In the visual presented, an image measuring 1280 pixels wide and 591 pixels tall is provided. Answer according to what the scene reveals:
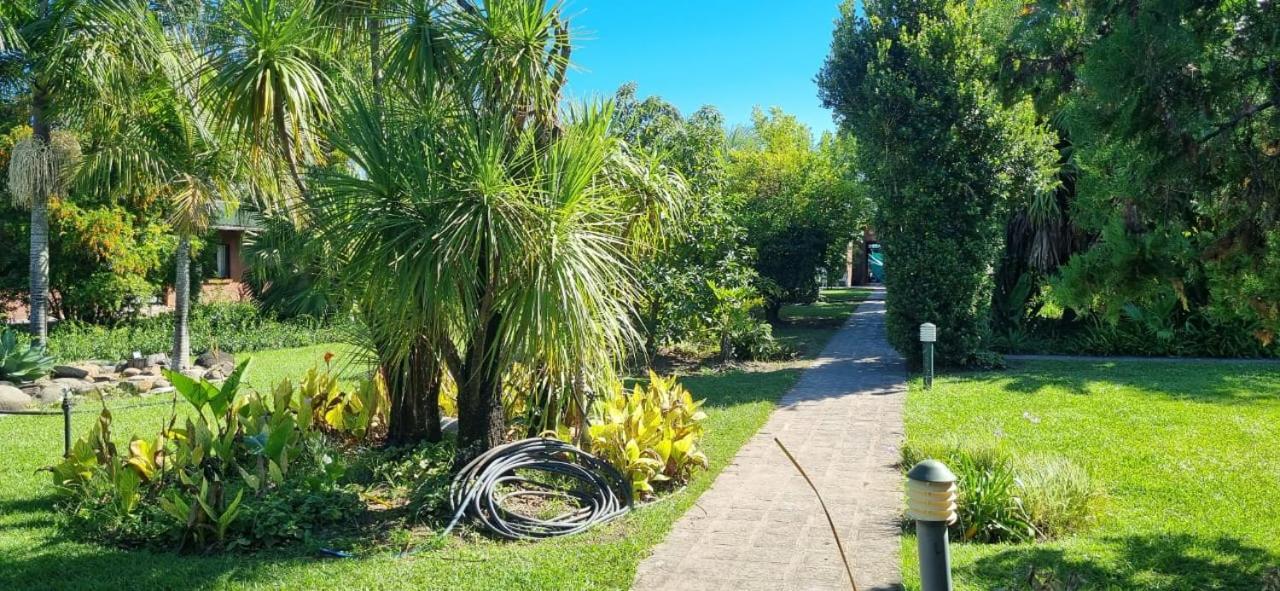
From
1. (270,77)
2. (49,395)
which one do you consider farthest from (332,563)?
(49,395)

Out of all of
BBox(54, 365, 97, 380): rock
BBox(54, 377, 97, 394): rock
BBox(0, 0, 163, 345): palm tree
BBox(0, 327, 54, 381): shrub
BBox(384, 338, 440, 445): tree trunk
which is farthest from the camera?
BBox(54, 365, 97, 380): rock

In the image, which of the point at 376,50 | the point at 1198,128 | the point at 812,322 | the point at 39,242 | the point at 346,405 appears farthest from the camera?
the point at 812,322

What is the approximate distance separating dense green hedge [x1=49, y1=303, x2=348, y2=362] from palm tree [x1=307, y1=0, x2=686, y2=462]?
9101mm

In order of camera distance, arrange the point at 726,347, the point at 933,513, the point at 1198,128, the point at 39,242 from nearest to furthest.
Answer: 1. the point at 933,513
2. the point at 1198,128
3. the point at 39,242
4. the point at 726,347

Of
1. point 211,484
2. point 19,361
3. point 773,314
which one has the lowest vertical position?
point 211,484

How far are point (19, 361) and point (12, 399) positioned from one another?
117 cm

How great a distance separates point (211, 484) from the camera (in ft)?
17.7

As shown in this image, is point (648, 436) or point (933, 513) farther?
point (648, 436)

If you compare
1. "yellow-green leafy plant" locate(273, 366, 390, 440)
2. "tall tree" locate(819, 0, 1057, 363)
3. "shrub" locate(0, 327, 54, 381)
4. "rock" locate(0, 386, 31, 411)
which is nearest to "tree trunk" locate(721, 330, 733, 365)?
"tall tree" locate(819, 0, 1057, 363)

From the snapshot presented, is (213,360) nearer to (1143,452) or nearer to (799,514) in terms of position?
(799,514)

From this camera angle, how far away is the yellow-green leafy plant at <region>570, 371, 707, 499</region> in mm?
6258

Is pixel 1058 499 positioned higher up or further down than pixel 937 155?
further down

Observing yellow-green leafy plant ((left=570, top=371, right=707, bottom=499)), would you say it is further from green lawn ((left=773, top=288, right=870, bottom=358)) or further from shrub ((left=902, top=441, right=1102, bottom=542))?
green lawn ((left=773, top=288, right=870, bottom=358))

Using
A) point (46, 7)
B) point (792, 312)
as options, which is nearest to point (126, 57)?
point (46, 7)
